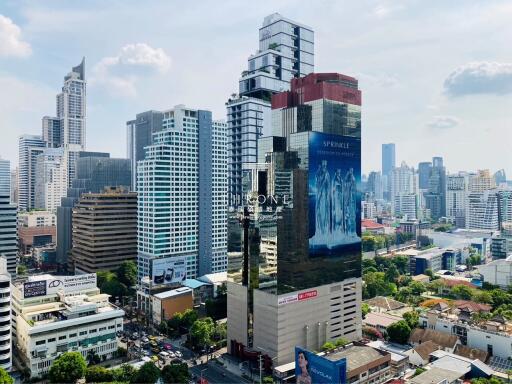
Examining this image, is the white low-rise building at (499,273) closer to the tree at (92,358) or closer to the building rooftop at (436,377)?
the building rooftop at (436,377)

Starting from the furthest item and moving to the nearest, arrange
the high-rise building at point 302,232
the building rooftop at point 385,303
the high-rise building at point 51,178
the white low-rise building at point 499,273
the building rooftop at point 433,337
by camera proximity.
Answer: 1. the high-rise building at point 51,178
2. the white low-rise building at point 499,273
3. the building rooftop at point 385,303
4. the building rooftop at point 433,337
5. the high-rise building at point 302,232

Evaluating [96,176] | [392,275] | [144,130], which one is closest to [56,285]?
[392,275]

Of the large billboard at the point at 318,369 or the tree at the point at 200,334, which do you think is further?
the tree at the point at 200,334

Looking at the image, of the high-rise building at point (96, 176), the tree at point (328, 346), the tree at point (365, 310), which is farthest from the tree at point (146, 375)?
the high-rise building at point (96, 176)

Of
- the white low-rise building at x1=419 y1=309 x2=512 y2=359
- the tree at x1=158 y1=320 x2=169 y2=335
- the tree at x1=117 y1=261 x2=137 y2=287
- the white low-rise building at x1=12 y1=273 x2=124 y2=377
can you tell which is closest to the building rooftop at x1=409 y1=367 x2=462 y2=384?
the white low-rise building at x1=419 y1=309 x2=512 y2=359

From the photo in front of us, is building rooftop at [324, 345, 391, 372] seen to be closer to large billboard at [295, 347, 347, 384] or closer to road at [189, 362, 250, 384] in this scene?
large billboard at [295, 347, 347, 384]

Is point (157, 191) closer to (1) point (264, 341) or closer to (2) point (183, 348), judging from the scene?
(2) point (183, 348)

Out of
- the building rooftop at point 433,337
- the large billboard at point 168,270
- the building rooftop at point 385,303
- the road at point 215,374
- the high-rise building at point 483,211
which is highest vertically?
the high-rise building at point 483,211

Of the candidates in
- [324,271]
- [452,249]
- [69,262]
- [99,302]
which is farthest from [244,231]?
[452,249]
